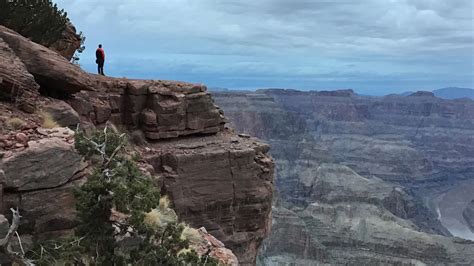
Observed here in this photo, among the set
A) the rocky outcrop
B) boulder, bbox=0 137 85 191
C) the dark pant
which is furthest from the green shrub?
the dark pant

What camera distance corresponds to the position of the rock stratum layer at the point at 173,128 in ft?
57.5

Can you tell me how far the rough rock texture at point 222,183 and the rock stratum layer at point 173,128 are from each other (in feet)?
0.14

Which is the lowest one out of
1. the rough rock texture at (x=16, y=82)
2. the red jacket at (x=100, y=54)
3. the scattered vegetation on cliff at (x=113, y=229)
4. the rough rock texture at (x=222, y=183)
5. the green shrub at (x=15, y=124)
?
the rough rock texture at (x=222, y=183)

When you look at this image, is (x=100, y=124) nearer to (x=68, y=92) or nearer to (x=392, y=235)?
(x=68, y=92)

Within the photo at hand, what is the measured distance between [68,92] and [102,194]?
1051 centimetres

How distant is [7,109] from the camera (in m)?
15.5

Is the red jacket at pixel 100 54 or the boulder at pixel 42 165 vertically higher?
the red jacket at pixel 100 54

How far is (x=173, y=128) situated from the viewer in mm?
25453

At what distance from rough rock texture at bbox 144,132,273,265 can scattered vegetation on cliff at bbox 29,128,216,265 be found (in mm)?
11737

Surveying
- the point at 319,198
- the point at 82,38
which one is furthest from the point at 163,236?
the point at 319,198

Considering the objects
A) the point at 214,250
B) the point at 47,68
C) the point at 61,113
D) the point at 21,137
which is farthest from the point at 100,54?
the point at 214,250

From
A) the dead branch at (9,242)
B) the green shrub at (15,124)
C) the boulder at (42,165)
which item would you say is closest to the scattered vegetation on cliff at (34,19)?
the green shrub at (15,124)

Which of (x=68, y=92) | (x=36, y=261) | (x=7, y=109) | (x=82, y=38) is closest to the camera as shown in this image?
(x=36, y=261)

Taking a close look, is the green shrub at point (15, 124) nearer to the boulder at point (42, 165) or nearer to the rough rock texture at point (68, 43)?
the boulder at point (42, 165)
